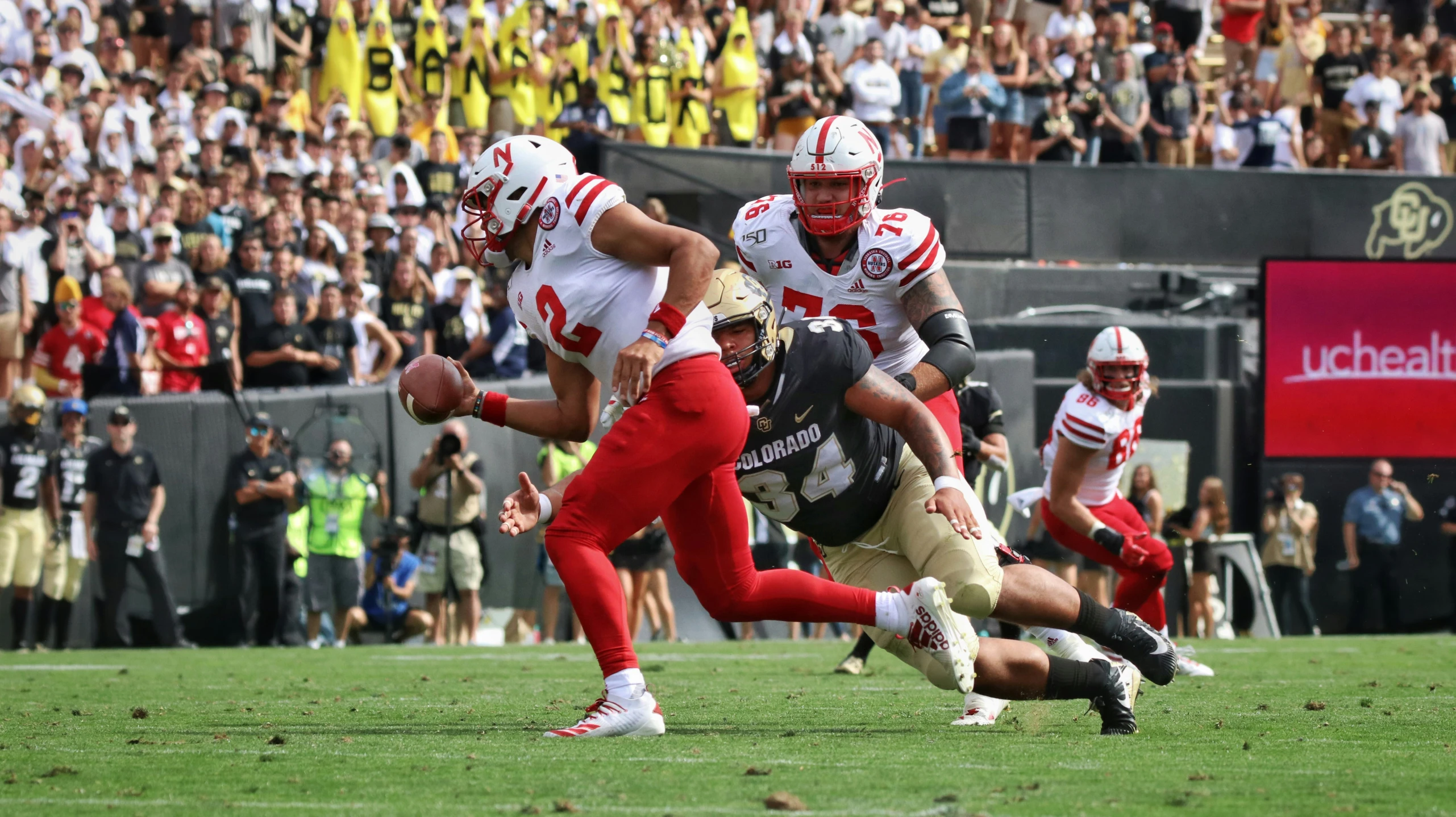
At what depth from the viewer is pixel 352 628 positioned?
1246 centimetres

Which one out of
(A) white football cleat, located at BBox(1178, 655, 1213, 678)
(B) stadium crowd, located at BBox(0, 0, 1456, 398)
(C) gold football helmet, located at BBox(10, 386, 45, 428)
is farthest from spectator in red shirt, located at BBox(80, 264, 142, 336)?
(A) white football cleat, located at BBox(1178, 655, 1213, 678)

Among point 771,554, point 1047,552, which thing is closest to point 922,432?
point 1047,552

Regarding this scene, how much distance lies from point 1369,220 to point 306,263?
1019 centimetres

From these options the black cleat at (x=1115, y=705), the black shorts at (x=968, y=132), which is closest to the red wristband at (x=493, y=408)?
the black cleat at (x=1115, y=705)

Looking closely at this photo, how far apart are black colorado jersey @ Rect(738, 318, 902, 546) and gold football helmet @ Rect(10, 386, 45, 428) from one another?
25.5 ft

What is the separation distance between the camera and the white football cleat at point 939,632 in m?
4.87

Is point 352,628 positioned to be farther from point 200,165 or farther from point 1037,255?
point 1037,255

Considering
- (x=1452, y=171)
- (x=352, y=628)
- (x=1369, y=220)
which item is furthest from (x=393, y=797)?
(x=1452, y=171)

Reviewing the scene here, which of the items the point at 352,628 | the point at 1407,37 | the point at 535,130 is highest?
the point at 1407,37

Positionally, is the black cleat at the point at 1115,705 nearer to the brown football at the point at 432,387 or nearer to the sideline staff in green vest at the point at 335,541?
A: the brown football at the point at 432,387

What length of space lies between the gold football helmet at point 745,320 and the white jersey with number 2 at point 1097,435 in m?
3.22

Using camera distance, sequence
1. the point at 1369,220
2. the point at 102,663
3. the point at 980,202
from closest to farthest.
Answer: the point at 102,663
the point at 980,202
the point at 1369,220

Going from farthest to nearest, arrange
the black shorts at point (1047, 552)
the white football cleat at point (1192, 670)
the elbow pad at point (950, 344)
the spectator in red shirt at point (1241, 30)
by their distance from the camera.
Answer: the spectator in red shirt at point (1241, 30) → the black shorts at point (1047, 552) → the white football cleat at point (1192, 670) → the elbow pad at point (950, 344)

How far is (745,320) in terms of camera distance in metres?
5.08
